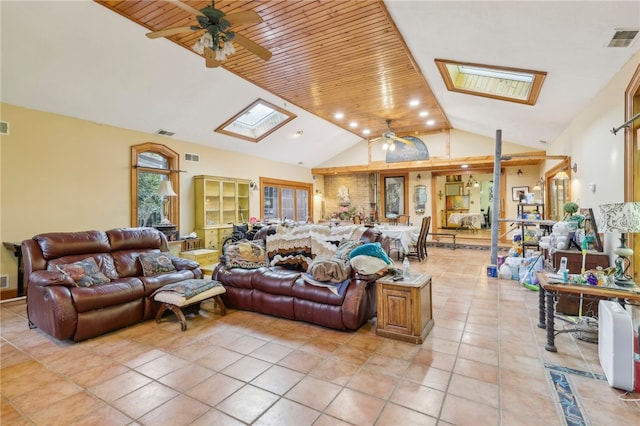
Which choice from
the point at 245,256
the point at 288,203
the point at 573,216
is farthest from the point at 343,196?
the point at 573,216

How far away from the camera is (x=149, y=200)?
20.5 feet

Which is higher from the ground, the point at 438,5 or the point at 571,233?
the point at 438,5

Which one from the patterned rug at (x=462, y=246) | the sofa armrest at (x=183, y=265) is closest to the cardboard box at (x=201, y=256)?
the sofa armrest at (x=183, y=265)

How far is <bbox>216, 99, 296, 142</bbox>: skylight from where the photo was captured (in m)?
7.45

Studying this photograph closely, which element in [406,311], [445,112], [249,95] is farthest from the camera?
[445,112]

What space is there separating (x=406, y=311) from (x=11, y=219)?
554 cm

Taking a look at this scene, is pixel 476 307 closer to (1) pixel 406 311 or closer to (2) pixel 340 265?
(1) pixel 406 311

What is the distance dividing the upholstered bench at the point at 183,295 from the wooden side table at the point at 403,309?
1.95m

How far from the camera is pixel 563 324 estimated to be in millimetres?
3365

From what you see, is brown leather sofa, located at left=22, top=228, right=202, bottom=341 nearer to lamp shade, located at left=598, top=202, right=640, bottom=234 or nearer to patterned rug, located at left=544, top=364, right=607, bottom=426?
patterned rug, located at left=544, top=364, right=607, bottom=426

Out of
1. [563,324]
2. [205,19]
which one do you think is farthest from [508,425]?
[205,19]

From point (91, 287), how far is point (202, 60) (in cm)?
356

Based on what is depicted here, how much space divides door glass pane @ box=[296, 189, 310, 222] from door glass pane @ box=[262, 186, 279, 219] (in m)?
1.18

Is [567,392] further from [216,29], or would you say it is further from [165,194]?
[165,194]
